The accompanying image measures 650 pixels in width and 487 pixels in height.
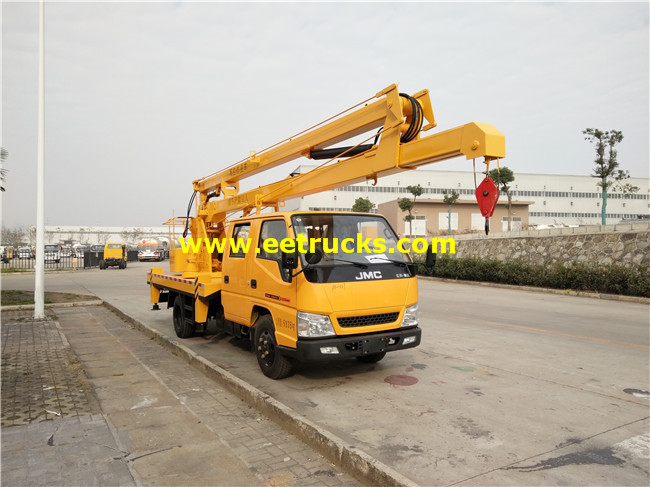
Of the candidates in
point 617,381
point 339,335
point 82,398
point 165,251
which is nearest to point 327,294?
point 339,335

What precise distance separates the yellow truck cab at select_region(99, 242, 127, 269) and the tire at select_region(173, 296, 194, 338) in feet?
100

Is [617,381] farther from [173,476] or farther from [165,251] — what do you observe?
[165,251]

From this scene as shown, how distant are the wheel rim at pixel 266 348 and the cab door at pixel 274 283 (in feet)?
1.17

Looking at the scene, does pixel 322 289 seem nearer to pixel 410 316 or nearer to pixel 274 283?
pixel 274 283

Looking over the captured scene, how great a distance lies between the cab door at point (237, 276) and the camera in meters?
6.89

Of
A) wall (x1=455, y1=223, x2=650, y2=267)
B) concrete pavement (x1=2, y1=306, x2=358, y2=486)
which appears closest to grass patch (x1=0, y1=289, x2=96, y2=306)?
concrete pavement (x1=2, y1=306, x2=358, y2=486)

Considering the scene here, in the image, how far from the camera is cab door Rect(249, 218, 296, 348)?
568 centimetres

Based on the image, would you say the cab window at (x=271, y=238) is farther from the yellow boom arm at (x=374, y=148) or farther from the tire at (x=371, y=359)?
the tire at (x=371, y=359)

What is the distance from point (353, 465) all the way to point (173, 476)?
1.44 meters

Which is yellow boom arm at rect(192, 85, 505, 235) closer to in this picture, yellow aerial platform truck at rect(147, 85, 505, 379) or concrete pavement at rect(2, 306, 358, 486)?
yellow aerial platform truck at rect(147, 85, 505, 379)

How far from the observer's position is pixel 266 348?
20.7 feet

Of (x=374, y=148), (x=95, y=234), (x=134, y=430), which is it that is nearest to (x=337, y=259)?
(x=374, y=148)

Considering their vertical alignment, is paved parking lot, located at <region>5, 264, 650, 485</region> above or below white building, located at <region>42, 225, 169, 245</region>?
below

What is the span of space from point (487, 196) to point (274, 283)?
2800 mm
